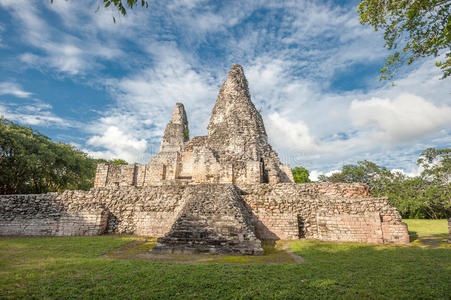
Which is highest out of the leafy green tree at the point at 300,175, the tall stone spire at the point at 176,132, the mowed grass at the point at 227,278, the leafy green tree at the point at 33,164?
the tall stone spire at the point at 176,132

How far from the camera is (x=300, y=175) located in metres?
38.5

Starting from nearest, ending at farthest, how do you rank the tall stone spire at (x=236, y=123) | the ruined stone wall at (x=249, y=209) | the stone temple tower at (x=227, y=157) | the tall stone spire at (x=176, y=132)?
the ruined stone wall at (x=249, y=209) < the stone temple tower at (x=227, y=157) < the tall stone spire at (x=236, y=123) < the tall stone spire at (x=176, y=132)

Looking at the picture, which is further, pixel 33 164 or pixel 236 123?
pixel 236 123

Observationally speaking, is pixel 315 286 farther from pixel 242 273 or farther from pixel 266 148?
pixel 266 148

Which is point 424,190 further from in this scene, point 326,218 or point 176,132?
point 176,132

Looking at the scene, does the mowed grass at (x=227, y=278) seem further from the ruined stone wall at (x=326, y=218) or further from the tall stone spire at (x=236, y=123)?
the tall stone spire at (x=236, y=123)

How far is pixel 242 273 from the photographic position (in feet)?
13.9

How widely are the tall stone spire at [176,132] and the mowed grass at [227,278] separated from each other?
982 inches

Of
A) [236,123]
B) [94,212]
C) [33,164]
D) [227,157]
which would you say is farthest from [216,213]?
[33,164]

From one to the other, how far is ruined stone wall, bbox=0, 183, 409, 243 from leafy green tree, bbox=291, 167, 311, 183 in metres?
27.0

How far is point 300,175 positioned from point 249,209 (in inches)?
1227

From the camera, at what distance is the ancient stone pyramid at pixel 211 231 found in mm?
6270

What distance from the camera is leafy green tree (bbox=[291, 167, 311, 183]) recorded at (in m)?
37.6

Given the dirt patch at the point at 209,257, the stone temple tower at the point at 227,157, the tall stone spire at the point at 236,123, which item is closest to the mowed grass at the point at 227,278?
the dirt patch at the point at 209,257
